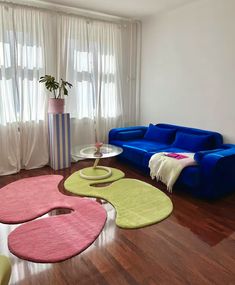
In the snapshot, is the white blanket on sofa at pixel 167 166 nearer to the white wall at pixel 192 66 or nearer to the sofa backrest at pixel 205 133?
the sofa backrest at pixel 205 133

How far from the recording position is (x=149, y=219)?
2479 millimetres

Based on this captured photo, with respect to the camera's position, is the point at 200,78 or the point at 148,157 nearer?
the point at 148,157

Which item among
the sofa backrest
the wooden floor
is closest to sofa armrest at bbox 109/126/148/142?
the sofa backrest

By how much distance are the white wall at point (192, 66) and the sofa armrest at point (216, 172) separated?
2.41 feet

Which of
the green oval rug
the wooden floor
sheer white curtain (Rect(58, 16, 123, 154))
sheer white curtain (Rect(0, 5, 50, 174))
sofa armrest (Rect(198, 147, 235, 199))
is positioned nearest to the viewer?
the wooden floor

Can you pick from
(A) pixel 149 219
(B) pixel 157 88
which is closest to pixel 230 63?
(B) pixel 157 88

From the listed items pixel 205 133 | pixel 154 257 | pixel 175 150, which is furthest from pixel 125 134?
pixel 154 257

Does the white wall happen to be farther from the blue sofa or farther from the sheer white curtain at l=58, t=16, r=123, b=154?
Result: the sheer white curtain at l=58, t=16, r=123, b=154

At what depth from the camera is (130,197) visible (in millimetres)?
2941

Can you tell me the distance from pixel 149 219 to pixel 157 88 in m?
Answer: 2.87

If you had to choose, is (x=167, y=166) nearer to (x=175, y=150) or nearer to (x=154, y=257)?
(x=175, y=150)

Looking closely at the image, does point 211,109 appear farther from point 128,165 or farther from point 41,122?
point 41,122

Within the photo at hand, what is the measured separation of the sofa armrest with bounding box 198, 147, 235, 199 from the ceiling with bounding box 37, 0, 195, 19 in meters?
2.52

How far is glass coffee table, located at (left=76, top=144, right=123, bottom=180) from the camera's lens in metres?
3.50
